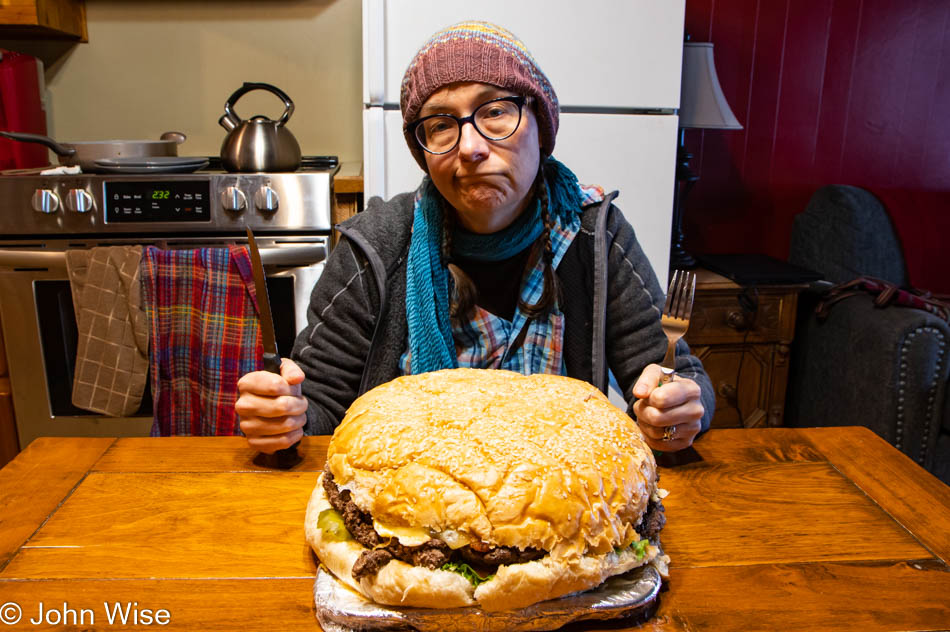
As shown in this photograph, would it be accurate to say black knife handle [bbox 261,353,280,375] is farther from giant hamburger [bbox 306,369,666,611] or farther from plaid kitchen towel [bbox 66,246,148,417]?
plaid kitchen towel [bbox 66,246,148,417]

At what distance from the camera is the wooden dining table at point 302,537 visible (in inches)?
28.8

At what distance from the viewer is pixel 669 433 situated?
1.04 metres

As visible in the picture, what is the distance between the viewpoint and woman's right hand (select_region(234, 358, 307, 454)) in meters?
1.03

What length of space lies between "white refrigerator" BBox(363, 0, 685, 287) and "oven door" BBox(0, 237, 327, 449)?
0.34 metres

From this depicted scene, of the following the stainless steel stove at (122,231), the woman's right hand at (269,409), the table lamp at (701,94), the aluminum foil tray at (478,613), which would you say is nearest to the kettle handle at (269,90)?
the stainless steel stove at (122,231)

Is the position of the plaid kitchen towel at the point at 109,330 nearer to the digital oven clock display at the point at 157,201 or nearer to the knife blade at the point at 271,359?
the digital oven clock display at the point at 157,201

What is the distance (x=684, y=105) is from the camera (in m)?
2.27

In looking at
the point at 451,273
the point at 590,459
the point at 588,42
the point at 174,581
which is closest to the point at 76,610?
the point at 174,581

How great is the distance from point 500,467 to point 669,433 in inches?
15.8

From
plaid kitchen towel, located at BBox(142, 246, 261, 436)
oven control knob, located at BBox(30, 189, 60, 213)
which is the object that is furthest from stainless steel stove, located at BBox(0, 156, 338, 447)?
plaid kitchen towel, located at BBox(142, 246, 261, 436)

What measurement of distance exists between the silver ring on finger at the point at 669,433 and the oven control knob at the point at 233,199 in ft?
5.01

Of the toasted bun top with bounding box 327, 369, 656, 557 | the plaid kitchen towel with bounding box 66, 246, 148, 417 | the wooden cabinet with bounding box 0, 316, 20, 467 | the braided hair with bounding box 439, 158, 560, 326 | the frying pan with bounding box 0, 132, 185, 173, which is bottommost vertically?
the wooden cabinet with bounding box 0, 316, 20, 467

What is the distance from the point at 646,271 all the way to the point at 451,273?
1.32 feet

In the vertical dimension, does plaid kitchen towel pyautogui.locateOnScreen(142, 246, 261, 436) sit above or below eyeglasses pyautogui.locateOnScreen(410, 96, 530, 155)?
below
